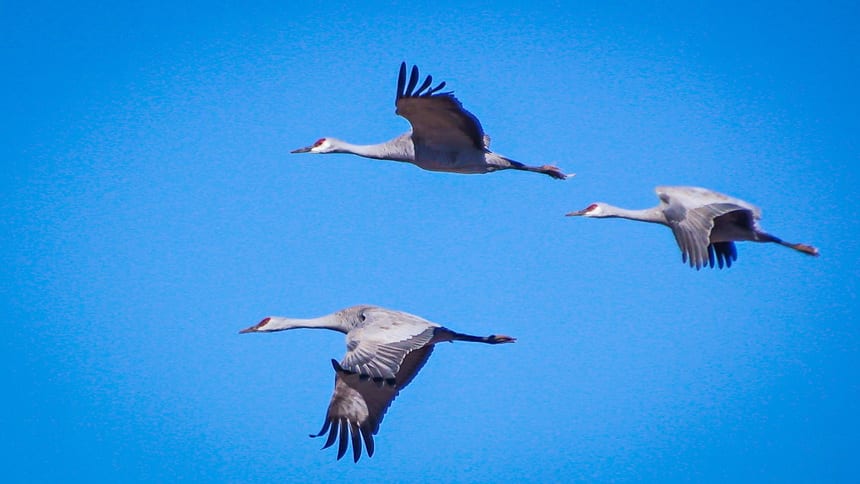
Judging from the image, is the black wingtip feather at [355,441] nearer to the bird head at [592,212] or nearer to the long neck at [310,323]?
the long neck at [310,323]

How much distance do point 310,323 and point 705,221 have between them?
458cm

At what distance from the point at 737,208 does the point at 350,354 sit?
4.13 metres

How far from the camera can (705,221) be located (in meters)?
12.1

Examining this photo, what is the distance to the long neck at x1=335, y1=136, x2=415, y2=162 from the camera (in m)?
13.5

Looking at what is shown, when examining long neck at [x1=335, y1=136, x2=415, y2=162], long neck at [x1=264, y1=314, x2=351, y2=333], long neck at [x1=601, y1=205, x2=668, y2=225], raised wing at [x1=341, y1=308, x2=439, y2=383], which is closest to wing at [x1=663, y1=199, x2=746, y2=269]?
long neck at [x1=601, y1=205, x2=668, y2=225]

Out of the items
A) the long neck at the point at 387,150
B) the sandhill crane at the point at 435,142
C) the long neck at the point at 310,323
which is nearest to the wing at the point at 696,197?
the sandhill crane at the point at 435,142

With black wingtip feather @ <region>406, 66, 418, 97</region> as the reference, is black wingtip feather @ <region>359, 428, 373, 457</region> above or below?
below

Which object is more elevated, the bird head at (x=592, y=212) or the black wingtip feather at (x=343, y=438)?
the bird head at (x=592, y=212)

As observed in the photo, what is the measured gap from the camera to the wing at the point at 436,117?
12.2 metres

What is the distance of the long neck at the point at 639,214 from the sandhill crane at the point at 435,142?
0.69m

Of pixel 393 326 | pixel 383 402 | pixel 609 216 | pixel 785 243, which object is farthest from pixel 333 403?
pixel 785 243

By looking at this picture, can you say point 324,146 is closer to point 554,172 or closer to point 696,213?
point 554,172

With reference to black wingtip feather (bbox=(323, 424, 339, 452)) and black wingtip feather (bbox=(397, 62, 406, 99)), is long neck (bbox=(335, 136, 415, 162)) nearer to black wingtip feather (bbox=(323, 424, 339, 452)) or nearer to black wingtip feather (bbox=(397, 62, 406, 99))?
black wingtip feather (bbox=(397, 62, 406, 99))

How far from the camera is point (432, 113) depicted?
12.6 meters
